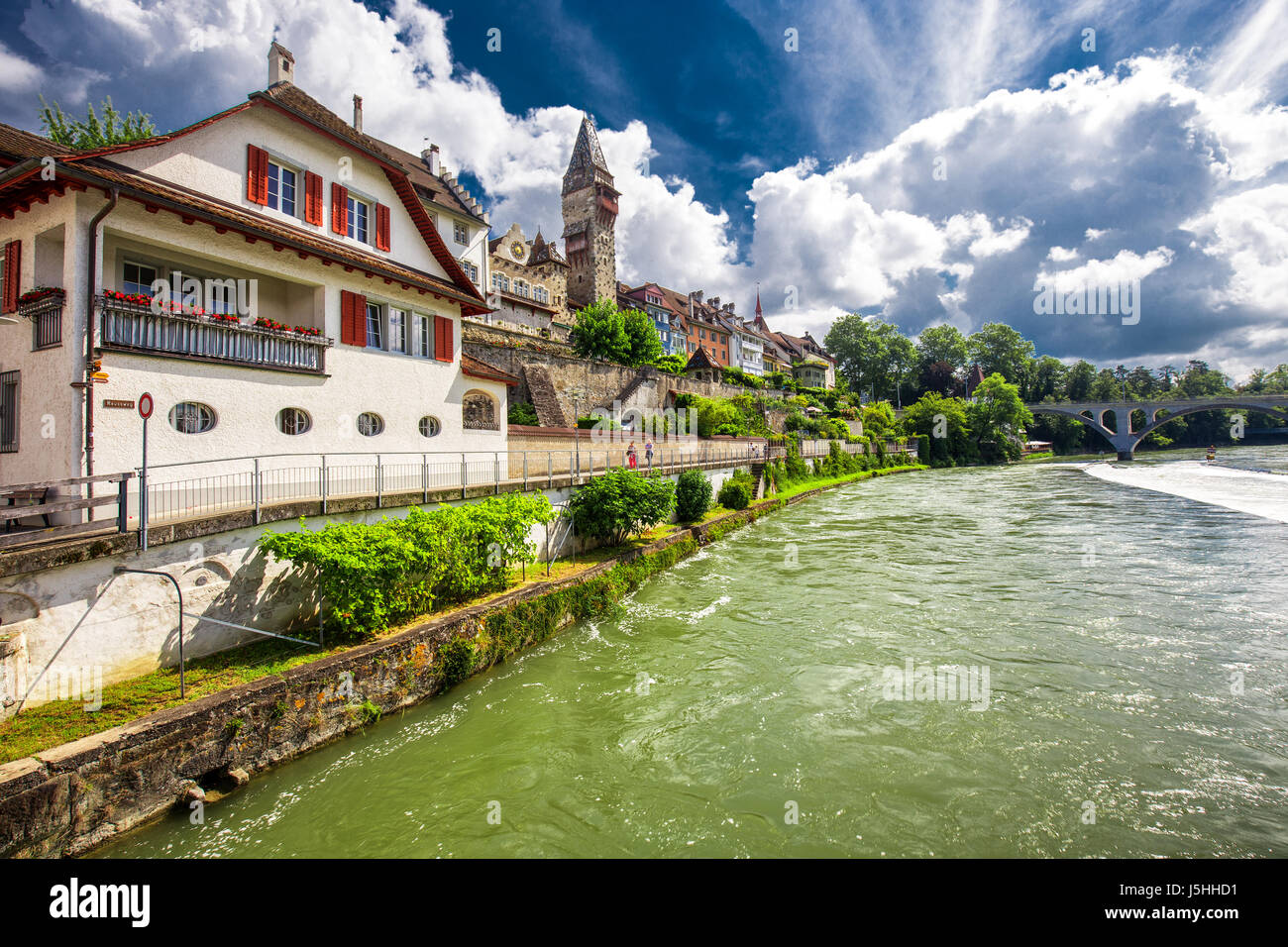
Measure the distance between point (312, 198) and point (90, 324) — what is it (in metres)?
5.87

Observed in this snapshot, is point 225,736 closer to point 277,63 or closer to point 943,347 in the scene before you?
point 277,63

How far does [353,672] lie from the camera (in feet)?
23.5

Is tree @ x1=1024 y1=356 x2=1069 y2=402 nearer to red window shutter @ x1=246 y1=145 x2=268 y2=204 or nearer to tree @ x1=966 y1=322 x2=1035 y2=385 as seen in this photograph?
tree @ x1=966 y1=322 x2=1035 y2=385

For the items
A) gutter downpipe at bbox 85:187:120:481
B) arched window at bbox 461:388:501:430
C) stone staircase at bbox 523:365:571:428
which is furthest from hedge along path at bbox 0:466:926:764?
stone staircase at bbox 523:365:571:428

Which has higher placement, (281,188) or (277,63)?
(277,63)

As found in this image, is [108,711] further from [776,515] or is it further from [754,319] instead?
[754,319]

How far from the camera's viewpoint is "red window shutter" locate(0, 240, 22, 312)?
9312 millimetres

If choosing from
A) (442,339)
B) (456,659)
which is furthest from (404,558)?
(442,339)

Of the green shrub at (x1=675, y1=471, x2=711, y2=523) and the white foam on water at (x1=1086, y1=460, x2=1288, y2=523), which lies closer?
the green shrub at (x1=675, y1=471, x2=711, y2=523)

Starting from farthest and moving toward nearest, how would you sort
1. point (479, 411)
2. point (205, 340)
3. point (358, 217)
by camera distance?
point (479, 411) < point (358, 217) < point (205, 340)

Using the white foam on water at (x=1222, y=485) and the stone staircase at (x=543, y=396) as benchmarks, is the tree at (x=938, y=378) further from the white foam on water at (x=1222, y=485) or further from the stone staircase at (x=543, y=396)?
the stone staircase at (x=543, y=396)

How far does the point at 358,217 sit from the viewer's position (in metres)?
13.9

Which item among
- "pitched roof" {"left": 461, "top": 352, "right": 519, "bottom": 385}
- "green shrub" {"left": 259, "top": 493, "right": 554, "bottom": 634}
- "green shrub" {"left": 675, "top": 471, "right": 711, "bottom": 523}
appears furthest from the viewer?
"green shrub" {"left": 675, "top": 471, "right": 711, "bottom": 523}

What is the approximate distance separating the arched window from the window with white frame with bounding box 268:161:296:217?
19.2 feet
